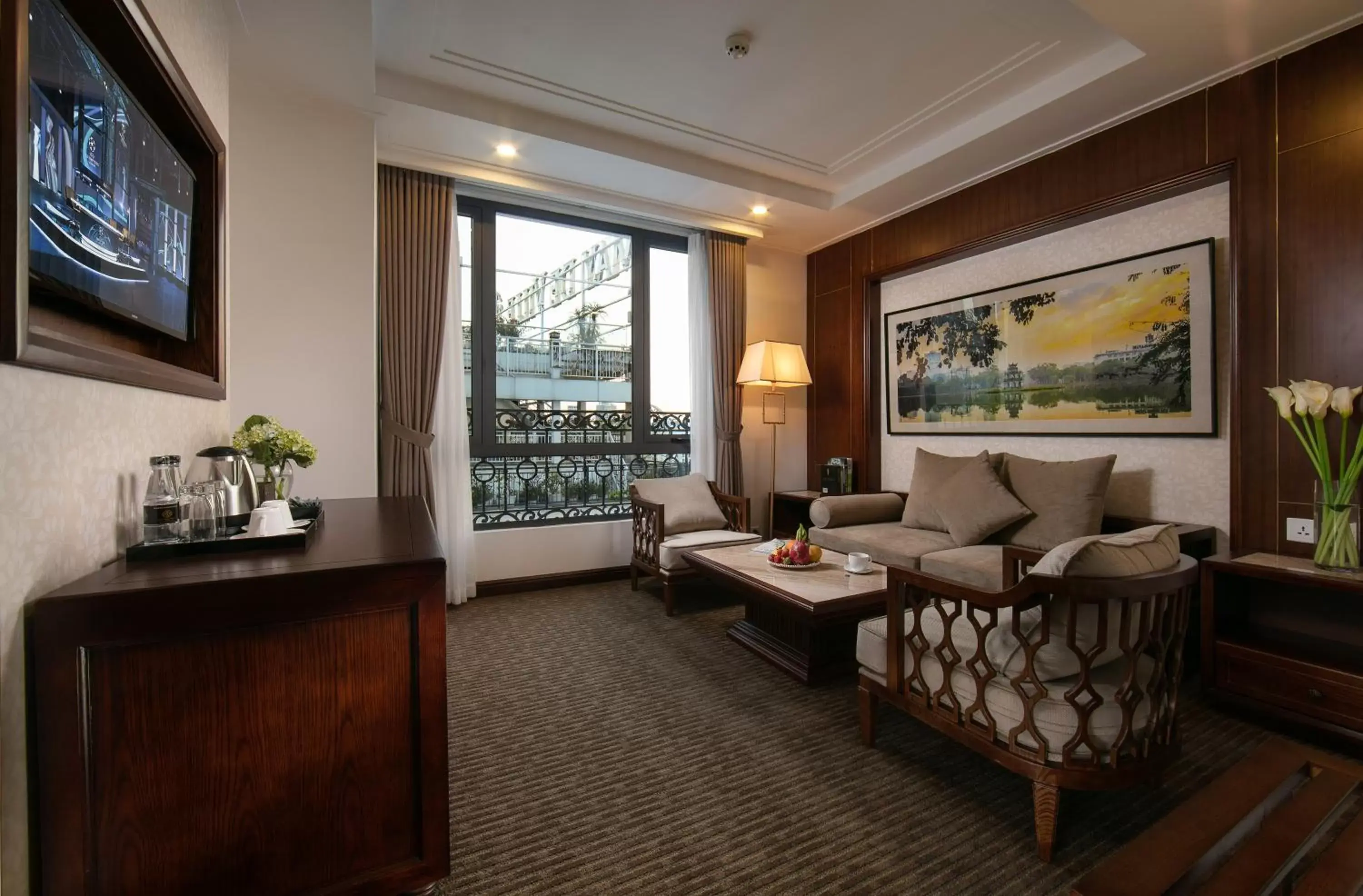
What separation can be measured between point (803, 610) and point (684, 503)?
192cm

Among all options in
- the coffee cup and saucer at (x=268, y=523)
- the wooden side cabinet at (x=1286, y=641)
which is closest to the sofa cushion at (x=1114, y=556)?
the wooden side cabinet at (x=1286, y=641)

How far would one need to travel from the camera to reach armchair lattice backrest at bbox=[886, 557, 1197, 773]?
1527 mm

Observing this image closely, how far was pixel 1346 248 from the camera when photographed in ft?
7.88

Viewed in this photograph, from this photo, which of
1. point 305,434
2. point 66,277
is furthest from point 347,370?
point 66,277

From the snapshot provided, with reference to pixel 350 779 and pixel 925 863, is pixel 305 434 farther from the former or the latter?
pixel 925 863

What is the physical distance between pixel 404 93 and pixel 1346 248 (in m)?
4.41

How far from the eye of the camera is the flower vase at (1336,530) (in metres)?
2.23

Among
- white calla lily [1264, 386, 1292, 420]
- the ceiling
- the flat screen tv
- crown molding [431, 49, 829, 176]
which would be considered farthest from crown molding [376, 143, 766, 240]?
white calla lily [1264, 386, 1292, 420]

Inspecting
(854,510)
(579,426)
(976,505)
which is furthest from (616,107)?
(976,505)

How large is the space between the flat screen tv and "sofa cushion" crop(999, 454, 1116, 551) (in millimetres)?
3811

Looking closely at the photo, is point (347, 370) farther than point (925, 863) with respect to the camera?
Yes

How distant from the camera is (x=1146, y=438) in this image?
3199 mm

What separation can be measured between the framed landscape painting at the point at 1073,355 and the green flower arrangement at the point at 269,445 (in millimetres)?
3998

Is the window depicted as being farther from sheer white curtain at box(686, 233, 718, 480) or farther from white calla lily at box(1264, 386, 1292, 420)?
white calla lily at box(1264, 386, 1292, 420)
